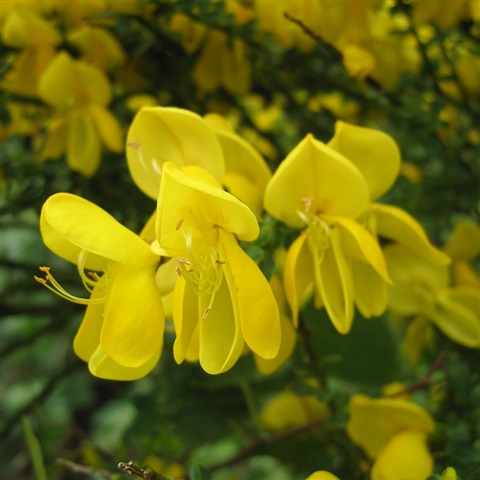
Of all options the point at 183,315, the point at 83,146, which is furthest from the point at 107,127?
the point at 183,315

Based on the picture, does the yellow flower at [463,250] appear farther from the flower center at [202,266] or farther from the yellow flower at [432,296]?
the flower center at [202,266]

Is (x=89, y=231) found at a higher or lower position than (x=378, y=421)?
higher

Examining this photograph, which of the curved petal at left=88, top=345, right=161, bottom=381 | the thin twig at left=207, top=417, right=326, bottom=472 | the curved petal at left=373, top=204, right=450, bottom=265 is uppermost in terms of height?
the curved petal at left=373, top=204, right=450, bottom=265

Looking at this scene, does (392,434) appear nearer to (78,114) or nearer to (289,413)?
(289,413)

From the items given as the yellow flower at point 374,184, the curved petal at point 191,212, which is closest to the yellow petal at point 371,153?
the yellow flower at point 374,184

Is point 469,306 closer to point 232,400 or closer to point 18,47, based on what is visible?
point 232,400

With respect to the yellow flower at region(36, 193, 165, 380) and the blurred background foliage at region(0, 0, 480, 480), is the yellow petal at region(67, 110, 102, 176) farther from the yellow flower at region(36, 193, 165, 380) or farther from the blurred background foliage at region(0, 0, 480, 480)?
the yellow flower at region(36, 193, 165, 380)

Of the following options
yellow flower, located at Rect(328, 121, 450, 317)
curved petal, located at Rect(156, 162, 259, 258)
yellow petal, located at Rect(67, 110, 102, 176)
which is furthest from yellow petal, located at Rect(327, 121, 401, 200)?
yellow petal, located at Rect(67, 110, 102, 176)
